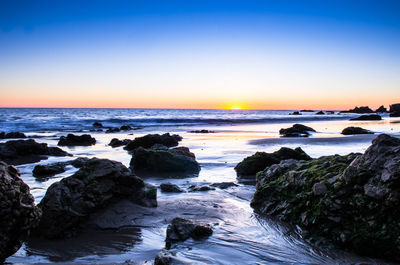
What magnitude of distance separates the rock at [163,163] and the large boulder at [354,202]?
4.71 metres

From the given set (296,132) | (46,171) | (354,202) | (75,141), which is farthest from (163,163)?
(296,132)

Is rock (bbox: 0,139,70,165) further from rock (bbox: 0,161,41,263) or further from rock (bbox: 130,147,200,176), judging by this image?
rock (bbox: 0,161,41,263)

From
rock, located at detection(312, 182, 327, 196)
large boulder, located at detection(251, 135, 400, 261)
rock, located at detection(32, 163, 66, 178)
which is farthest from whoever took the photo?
rock, located at detection(32, 163, 66, 178)

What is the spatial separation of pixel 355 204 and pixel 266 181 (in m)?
2.26

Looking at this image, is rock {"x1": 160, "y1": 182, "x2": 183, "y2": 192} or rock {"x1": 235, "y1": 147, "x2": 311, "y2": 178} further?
rock {"x1": 235, "y1": 147, "x2": 311, "y2": 178}

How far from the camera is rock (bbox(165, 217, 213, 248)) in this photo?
4.09 m

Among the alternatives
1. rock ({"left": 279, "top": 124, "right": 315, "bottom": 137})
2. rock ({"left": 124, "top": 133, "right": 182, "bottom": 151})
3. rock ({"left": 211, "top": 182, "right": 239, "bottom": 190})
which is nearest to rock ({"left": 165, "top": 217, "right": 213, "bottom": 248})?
rock ({"left": 211, "top": 182, "right": 239, "bottom": 190})

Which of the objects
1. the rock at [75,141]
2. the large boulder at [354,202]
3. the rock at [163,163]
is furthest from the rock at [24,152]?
the large boulder at [354,202]

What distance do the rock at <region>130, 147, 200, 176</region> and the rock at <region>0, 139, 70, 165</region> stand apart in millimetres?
4758

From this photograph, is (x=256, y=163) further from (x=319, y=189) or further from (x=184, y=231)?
(x=184, y=231)

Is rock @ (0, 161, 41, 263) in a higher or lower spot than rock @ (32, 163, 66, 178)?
higher

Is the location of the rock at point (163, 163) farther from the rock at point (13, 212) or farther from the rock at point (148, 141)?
the rock at point (13, 212)

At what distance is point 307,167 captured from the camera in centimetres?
571

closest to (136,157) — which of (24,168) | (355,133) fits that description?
(24,168)
